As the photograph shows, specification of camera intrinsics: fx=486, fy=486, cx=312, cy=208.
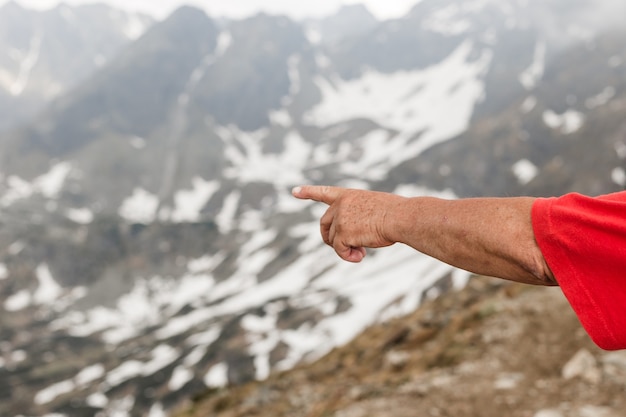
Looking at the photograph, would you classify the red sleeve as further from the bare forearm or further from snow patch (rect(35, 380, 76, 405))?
snow patch (rect(35, 380, 76, 405))

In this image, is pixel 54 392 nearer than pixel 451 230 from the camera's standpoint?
No

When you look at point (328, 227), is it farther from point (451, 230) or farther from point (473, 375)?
point (473, 375)

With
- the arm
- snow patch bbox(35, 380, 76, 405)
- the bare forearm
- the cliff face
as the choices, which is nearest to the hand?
the arm

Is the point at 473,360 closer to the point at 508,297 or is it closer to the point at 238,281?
the point at 508,297

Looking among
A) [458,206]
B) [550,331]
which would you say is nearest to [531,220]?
[458,206]

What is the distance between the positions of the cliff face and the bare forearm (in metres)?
6.28

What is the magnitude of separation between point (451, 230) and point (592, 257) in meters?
0.79

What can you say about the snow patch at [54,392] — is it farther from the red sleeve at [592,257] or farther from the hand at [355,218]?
the red sleeve at [592,257]

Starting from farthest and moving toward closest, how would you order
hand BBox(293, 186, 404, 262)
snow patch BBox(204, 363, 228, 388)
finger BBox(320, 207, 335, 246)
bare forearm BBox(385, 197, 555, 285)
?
snow patch BBox(204, 363, 228, 388) < finger BBox(320, 207, 335, 246) < hand BBox(293, 186, 404, 262) < bare forearm BBox(385, 197, 555, 285)

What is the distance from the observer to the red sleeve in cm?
226

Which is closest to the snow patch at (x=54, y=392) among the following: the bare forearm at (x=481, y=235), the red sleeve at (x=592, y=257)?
the bare forearm at (x=481, y=235)

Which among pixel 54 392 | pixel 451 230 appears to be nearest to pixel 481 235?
pixel 451 230

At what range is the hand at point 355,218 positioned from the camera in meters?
3.42

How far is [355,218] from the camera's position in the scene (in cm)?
353
